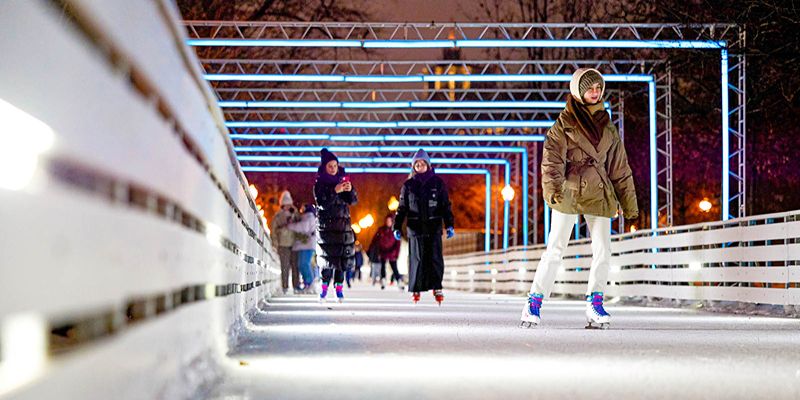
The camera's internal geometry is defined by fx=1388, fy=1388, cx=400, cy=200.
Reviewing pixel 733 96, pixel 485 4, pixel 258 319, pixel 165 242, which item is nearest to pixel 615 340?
pixel 258 319

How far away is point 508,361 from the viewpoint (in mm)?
6594

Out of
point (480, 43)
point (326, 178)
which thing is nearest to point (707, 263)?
point (326, 178)

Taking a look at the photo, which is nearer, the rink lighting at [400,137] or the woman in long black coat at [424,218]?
the woman in long black coat at [424,218]

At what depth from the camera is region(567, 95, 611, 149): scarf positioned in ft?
34.2

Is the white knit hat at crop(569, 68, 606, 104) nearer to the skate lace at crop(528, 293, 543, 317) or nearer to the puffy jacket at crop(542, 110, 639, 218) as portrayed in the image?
the puffy jacket at crop(542, 110, 639, 218)

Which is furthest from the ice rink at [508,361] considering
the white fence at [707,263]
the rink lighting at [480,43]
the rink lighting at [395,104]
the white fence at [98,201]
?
the rink lighting at [395,104]

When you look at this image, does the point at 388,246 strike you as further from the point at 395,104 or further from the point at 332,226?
the point at 332,226

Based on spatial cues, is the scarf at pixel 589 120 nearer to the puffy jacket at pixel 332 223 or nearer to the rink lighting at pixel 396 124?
the puffy jacket at pixel 332 223

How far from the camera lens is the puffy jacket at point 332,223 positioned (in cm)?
1720

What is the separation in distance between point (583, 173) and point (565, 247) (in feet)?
1.92

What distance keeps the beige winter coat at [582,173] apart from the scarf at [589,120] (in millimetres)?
30

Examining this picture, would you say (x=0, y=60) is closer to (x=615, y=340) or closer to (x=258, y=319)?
(x=615, y=340)

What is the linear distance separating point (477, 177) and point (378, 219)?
14.0m

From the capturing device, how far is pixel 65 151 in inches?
93.7
